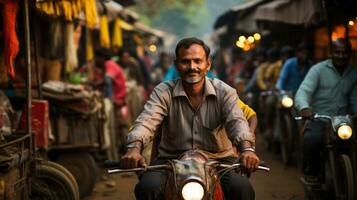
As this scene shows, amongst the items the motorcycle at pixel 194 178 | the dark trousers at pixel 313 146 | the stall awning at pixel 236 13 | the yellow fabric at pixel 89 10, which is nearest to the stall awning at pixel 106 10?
the yellow fabric at pixel 89 10

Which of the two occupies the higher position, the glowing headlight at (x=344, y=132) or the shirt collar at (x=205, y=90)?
the shirt collar at (x=205, y=90)

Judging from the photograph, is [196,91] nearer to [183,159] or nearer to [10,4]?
[183,159]

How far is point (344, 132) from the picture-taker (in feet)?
19.7

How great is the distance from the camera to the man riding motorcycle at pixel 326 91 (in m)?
6.61

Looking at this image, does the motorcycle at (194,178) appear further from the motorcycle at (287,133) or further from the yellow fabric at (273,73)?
the yellow fabric at (273,73)

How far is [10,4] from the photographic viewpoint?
18.6ft

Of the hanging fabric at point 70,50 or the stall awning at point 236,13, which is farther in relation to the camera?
the stall awning at point 236,13

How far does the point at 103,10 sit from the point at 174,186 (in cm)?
843

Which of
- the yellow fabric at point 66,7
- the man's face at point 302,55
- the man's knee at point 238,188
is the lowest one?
the man's knee at point 238,188

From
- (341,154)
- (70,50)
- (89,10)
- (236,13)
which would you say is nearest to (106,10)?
(70,50)

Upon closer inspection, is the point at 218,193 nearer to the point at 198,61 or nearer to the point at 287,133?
the point at 198,61

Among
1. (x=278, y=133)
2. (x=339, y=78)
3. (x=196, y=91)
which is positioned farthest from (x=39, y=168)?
(x=278, y=133)

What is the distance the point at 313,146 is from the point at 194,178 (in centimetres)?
335

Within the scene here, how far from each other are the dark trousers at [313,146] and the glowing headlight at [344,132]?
1.72ft
